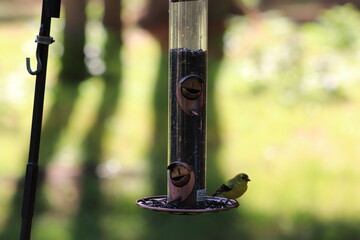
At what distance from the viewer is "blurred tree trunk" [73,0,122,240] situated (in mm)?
8609

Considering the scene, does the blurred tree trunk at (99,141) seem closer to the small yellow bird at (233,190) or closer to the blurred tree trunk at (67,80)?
the blurred tree trunk at (67,80)

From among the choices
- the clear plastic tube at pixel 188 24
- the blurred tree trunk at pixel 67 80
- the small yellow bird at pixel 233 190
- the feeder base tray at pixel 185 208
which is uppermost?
the blurred tree trunk at pixel 67 80

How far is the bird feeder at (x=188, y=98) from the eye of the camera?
397 centimetres

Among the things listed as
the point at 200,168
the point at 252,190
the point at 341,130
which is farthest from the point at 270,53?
the point at 200,168

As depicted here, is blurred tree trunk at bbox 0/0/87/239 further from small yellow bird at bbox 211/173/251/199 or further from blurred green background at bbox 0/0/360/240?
small yellow bird at bbox 211/173/251/199

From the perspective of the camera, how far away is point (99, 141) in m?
10.5

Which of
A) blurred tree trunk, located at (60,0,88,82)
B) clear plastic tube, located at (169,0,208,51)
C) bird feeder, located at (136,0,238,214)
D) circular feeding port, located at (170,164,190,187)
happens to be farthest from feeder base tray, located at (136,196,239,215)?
blurred tree trunk, located at (60,0,88,82)

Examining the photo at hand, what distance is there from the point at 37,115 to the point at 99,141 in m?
7.48

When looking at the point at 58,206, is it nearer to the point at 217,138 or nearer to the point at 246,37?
the point at 217,138

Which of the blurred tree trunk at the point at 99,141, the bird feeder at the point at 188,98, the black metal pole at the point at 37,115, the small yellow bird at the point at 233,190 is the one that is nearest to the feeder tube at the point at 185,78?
the bird feeder at the point at 188,98

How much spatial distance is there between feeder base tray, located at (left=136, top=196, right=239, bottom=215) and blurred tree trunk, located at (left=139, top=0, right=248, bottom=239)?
4.23 metres

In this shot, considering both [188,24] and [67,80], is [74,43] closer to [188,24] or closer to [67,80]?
[67,80]

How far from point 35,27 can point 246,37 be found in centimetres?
319

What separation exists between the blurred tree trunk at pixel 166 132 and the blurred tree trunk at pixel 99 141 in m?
0.49
